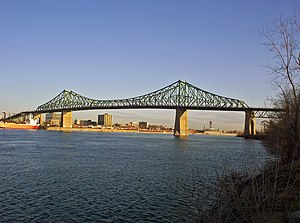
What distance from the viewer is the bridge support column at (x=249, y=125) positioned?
7150cm

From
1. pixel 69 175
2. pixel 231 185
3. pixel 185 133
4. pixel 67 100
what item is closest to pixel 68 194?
pixel 69 175

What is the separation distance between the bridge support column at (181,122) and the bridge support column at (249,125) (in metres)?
13.8

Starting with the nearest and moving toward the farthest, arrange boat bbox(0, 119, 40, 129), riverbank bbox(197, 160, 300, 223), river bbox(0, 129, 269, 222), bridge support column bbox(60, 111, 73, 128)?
riverbank bbox(197, 160, 300, 223) → river bbox(0, 129, 269, 222) → bridge support column bbox(60, 111, 73, 128) → boat bbox(0, 119, 40, 129)

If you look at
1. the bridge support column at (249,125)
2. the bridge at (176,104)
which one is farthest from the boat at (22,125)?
the bridge support column at (249,125)

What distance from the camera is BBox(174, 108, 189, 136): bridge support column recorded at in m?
74.9

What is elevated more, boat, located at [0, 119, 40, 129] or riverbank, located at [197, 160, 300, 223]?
boat, located at [0, 119, 40, 129]

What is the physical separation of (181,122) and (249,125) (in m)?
15.5

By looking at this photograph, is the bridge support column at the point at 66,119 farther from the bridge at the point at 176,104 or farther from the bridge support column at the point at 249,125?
the bridge support column at the point at 249,125

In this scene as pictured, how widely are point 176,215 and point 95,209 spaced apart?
246 cm

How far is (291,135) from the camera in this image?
10.9 meters

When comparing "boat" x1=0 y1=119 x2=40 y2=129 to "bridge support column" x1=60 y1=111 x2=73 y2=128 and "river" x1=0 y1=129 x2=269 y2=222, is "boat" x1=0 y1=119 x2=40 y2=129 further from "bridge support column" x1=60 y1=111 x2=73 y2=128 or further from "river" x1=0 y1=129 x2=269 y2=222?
"river" x1=0 y1=129 x2=269 y2=222

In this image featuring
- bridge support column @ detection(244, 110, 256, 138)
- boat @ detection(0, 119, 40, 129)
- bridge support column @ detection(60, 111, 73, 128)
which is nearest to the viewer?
bridge support column @ detection(244, 110, 256, 138)

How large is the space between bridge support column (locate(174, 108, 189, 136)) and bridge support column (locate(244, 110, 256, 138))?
13.8 meters

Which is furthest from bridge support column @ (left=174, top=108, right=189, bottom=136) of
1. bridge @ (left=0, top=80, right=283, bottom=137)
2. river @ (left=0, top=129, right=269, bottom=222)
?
river @ (left=0, top=129, right=269, bottom=222)
